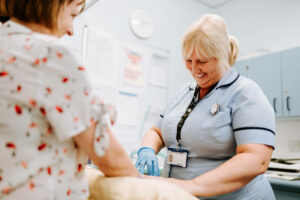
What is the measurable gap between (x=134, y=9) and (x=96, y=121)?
2544 millimetres

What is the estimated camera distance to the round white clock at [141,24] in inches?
114

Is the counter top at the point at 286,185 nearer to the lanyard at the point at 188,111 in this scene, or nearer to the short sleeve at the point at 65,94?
the lanyard at the point at 188,111

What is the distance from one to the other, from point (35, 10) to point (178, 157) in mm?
847

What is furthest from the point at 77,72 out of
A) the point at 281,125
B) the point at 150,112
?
the point at 281,125

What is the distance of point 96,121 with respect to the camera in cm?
59

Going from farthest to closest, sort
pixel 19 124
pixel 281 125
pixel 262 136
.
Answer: pixel 281 125, pixel 262 136, pixel 19 124

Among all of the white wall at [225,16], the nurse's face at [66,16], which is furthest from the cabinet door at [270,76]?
the nurse's face at [66,16]

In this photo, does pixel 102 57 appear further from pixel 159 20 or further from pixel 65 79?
pixel 65 79

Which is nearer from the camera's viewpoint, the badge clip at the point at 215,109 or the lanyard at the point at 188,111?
the badge clip at the point at 215,109

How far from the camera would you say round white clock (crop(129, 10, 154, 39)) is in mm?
2888

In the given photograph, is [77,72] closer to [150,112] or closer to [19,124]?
[19,124]

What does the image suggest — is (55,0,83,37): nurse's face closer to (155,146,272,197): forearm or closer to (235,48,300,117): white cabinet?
(155,146,272,197): forearm

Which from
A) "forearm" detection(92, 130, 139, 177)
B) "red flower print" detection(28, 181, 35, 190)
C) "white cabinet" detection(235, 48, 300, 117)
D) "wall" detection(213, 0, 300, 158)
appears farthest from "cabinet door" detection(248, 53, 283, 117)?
"red flower print" detection(28, 181, 35, 190)

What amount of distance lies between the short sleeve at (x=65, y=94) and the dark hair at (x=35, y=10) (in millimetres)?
112
